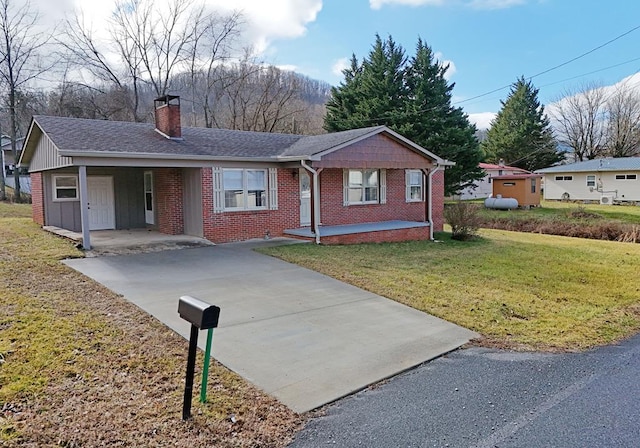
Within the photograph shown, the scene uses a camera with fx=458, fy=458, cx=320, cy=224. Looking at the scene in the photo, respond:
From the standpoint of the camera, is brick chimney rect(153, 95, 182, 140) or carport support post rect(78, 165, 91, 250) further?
brick chimney rect(153, 95, 182, 140)

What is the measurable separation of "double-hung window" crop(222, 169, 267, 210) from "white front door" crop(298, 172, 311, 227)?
148 centimetres

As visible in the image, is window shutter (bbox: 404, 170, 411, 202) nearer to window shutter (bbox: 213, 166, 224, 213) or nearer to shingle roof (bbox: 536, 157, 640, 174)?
window shutter (bbox: 213, 166, 224, 213)

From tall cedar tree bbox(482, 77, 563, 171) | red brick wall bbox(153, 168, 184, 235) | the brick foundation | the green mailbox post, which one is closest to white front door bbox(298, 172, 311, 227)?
the brick foundation

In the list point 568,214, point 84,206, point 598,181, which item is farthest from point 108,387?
point 598,181

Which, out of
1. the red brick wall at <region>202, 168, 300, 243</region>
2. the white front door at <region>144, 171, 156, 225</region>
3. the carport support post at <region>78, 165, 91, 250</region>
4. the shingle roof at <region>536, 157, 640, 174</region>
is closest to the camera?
the carport support post at <region>78, 165, 91, 250</region>

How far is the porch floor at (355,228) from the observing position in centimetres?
1381

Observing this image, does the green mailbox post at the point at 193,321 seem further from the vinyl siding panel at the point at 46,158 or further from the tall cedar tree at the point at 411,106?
the tall cedar tree at the point at 411,106

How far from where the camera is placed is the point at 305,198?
15180 millimetres

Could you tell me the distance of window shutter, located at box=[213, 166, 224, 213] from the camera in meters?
12.9

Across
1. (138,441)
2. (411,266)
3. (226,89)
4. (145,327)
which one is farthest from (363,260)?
(226,89)

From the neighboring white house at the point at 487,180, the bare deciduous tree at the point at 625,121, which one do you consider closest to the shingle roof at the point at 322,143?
the neighboring white house at the point at 487,180

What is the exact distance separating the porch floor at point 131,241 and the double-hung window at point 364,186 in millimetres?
5817

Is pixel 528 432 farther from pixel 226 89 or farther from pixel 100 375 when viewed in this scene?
pixel 226 89

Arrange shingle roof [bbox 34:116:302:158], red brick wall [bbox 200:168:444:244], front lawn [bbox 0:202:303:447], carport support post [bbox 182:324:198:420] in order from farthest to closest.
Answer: red brick wall [bbox 200:168:444:244], shingle roof [bbox 34:116:302:158], carport support post [bbox 182:324:198:420], front lawn [bbox 0:202:303:447]
